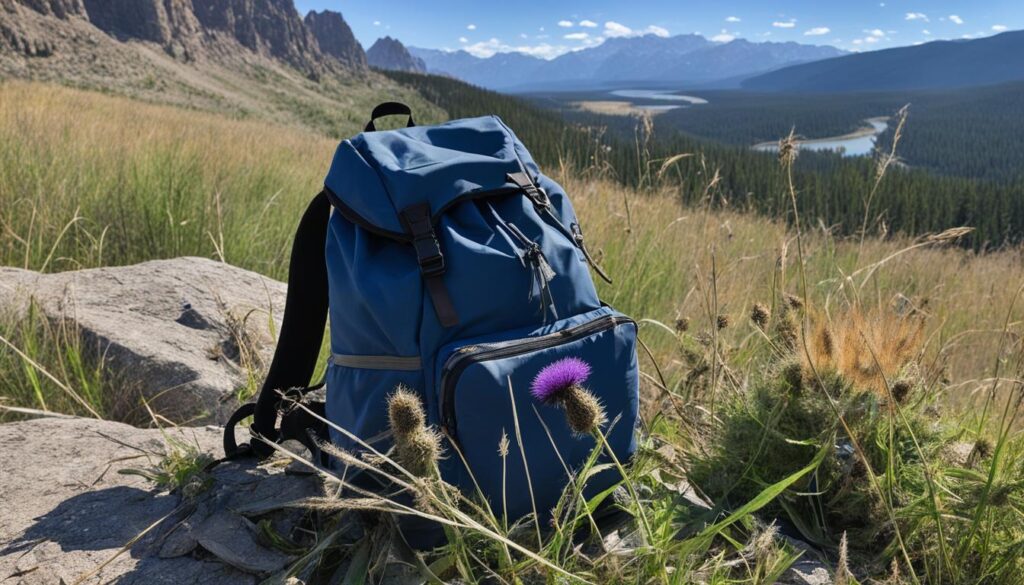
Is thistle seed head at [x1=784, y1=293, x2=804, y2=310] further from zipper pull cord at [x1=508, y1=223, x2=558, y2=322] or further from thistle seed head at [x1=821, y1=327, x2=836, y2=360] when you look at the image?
zipper pull cord at [x1=508, y1=223, x2=558, y2=322]

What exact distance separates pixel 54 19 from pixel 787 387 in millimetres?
52891

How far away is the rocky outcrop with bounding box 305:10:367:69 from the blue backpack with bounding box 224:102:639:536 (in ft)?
501

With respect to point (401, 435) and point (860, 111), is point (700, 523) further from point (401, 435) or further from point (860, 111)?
point (860, 111)

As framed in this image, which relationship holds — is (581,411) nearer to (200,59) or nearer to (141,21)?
(141,21)

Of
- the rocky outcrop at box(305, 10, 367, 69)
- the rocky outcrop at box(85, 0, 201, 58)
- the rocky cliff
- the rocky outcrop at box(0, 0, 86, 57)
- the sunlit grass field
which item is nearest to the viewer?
the sunlit grass field

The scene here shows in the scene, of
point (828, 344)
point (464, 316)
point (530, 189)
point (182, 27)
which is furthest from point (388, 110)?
point (182, 27)

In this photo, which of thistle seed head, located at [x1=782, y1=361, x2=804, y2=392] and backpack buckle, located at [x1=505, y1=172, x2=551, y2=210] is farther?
backpack buckle, located at [x1=505, y1=172, x2=551, y2=210]

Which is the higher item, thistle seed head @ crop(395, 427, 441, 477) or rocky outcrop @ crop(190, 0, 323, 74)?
rocky outcrop @ crop(190, 0, 323, 74)

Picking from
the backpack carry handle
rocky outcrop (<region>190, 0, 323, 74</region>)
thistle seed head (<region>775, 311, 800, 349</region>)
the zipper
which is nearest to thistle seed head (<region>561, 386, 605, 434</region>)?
the zipper

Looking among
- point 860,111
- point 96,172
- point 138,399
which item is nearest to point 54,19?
point 96,172

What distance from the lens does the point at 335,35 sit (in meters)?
145

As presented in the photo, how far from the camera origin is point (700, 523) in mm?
1543

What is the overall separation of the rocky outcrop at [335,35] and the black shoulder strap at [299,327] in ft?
501

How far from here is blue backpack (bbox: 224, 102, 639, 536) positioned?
1.47 meters
